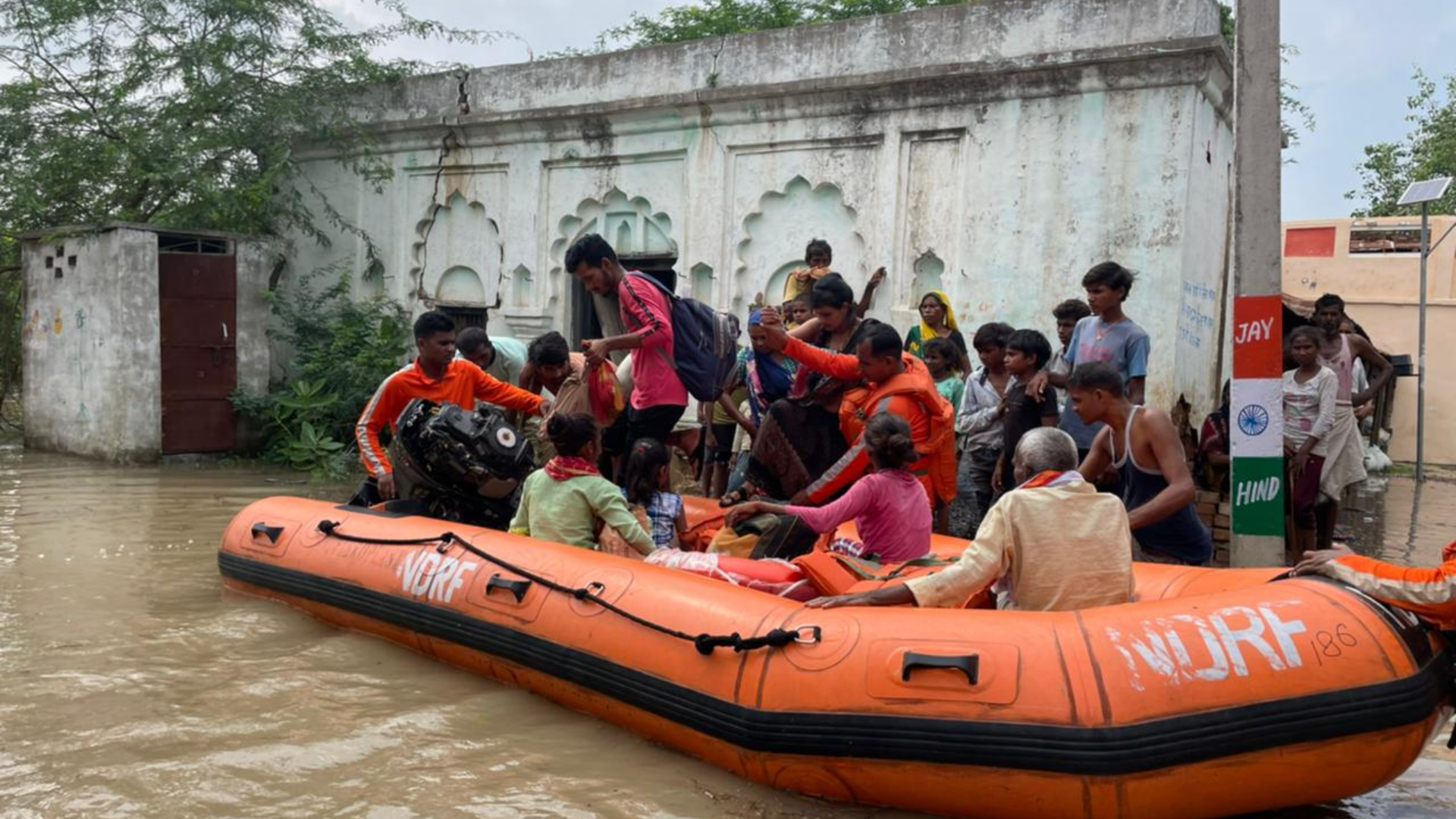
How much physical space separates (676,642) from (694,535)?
4.98ft

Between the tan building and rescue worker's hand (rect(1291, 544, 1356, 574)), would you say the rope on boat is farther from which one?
the tan building

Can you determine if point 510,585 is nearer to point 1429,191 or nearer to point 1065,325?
point 1065,325

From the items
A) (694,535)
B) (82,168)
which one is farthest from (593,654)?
(82,168)

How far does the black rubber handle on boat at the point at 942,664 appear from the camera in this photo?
316 cm

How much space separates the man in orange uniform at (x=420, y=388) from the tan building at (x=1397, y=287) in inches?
576

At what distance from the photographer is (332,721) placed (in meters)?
3.97

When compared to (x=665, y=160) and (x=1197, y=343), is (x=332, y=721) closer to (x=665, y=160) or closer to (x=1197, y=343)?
(x=1197, y=343)

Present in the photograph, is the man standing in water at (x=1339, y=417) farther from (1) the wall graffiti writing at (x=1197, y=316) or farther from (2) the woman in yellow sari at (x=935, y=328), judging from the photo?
(2) the woman in yellow sari at (x=935, y=328)

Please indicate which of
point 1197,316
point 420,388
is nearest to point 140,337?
point 420,388

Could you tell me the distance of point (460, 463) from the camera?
5.15 meters

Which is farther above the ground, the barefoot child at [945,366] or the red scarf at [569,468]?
the barefoot child at [945,366]

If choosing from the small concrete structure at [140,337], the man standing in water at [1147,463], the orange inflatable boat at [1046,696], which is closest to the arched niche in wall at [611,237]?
the small concrete structure at [140,337]

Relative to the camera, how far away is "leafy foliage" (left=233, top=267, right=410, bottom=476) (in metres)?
10.3

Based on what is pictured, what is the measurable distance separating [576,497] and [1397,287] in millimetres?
16426
